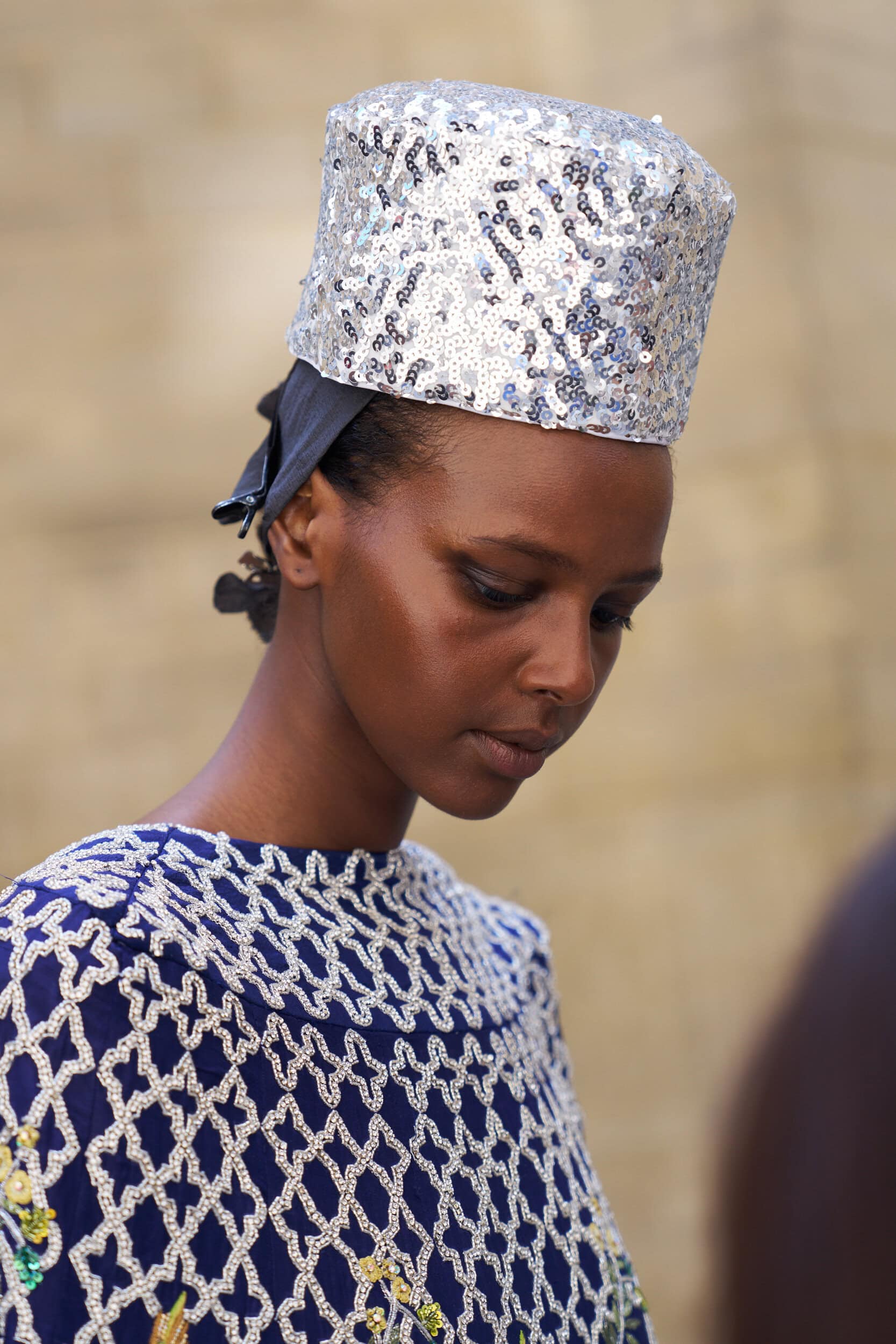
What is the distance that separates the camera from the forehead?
3.70ft

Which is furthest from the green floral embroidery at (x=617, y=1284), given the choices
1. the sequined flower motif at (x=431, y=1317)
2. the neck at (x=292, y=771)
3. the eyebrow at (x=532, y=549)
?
the eyebrow at (x=532, y=549)

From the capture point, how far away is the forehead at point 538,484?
1129mm

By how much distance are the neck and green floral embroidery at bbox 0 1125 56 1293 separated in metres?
0.39

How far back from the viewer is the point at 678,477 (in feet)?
10.2

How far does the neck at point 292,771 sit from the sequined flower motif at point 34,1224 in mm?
409

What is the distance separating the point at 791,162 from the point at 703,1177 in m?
2.29

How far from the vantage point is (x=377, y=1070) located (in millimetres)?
1179

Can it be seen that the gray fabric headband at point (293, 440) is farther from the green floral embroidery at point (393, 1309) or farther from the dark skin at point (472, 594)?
the green floral embroidery at point (393, 1309)

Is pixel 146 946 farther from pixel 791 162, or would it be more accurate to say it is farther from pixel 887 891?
pixel 791 162

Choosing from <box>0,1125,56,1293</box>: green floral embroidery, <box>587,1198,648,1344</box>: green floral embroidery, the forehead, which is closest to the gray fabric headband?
the forehead

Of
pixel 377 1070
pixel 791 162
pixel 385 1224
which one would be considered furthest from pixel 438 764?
pixel 791 162

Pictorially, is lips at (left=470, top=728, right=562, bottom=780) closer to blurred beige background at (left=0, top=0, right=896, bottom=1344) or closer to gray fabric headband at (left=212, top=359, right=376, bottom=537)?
gray fabric headband at (left=212, top=359, right=376, bottom=537)

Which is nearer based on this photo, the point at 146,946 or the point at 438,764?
the point at 146,946

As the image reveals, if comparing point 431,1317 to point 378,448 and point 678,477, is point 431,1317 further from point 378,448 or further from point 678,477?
point 678,477
